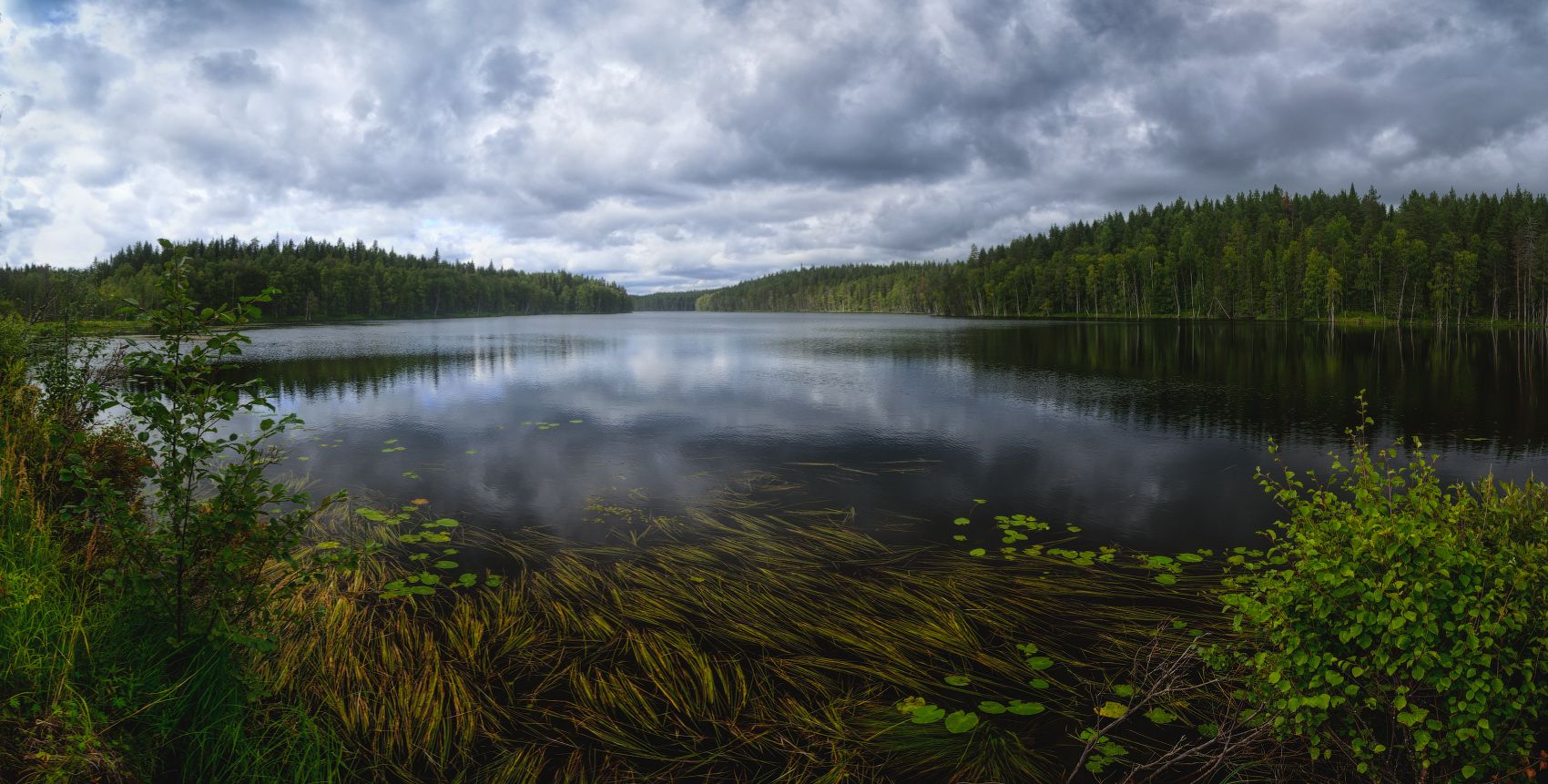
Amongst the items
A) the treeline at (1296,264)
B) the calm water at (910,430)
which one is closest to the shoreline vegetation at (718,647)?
the calm water at (910,430)

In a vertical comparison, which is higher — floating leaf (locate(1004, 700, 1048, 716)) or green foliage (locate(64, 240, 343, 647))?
green foliage (locate(64, 240, 343, 647))

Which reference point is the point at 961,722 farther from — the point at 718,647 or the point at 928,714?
the point at 718,647

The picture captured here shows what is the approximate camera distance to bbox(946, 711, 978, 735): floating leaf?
6812mm

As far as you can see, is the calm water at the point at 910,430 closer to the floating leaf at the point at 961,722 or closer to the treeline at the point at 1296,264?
the floating leaf at the point at 961,722

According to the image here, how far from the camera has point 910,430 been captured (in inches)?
910

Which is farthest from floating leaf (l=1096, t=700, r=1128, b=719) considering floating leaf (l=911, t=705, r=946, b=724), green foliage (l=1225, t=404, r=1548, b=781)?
green foliage (l=1225, t=404, r=1548, b=781)

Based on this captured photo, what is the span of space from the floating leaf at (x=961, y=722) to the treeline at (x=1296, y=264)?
131246 millimetres

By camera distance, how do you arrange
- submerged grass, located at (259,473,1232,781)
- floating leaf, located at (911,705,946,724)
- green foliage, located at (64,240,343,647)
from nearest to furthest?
green foliage, located at (64,240,343,647) → submerged grass, located at (259,473,1232,781) → floating leaf, located at (911,705,946,724)

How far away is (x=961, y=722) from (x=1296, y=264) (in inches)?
5725

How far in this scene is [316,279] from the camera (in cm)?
14962

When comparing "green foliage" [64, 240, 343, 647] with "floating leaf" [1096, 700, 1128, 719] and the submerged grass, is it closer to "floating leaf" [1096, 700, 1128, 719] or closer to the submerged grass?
the submerged grass

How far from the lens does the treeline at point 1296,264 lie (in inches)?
4038

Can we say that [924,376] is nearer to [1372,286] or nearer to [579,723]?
[579,723]

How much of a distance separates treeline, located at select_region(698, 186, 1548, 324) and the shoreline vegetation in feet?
426
